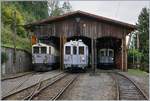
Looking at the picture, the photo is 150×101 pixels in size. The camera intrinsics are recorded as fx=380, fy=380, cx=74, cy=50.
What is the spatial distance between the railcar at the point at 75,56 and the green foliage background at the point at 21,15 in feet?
27.9

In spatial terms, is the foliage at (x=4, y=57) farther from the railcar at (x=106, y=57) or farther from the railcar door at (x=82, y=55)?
the railcar at (x=106, y=57)

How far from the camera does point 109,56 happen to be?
40.3 m

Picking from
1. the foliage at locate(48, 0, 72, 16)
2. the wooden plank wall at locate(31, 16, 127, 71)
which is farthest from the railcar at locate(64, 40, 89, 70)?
the foliage at locate(48, 0, 72, 16)

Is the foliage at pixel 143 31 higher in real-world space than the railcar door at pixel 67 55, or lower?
higher

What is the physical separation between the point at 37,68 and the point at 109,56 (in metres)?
9.97

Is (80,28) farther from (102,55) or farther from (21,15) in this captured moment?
(21,15)

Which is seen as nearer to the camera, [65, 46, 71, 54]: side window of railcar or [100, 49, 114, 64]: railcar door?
[65, 46, 71, 54]: side window of railcar

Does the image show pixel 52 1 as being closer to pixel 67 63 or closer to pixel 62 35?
pixel 62 35

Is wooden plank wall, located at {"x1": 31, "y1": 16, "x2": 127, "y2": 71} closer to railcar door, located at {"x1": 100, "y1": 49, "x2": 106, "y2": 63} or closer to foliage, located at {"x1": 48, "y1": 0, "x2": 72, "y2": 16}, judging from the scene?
railcar door, located at {"x1": 100, "y1": 49, "x2": 106, "y2": 63}

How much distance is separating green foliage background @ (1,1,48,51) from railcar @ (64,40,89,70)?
852cm

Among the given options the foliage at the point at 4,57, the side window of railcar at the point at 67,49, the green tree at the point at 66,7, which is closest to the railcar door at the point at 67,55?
the side window of railcar at the point at 67,49

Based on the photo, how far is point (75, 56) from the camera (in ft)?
105

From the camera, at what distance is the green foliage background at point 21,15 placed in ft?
140

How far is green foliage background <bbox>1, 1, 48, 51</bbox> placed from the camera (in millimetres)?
42775
